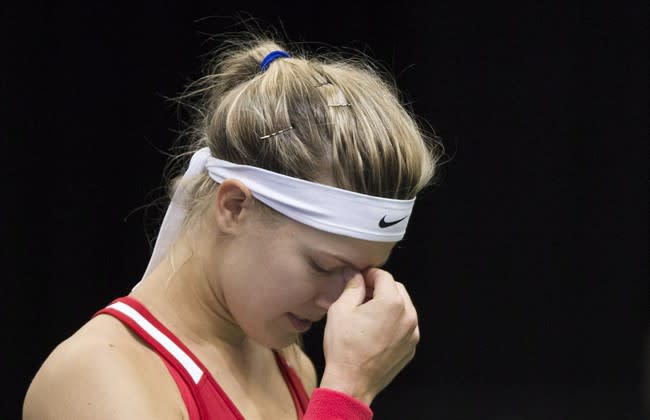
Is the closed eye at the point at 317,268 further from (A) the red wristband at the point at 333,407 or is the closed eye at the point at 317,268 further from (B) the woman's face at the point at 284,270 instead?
(A) the red wristband at the point at 333,407

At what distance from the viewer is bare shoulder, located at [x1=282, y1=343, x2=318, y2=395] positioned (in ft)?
6.90

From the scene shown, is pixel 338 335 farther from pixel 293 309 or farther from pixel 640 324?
pixel 640 324

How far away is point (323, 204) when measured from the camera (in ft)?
5.45

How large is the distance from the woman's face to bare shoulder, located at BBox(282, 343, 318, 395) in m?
0.35

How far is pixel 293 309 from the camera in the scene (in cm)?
174

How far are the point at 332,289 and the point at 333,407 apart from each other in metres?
0.23

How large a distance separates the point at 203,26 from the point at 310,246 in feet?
6.40

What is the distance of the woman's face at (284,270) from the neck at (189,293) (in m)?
0.04

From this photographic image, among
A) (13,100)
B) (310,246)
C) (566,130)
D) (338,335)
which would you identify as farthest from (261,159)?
(566,130)

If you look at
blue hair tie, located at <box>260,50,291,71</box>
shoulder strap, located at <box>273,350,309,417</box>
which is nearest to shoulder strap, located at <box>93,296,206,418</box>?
shoulder strap, located at <box>273,350,309,417</box>

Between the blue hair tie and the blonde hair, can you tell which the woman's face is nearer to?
the blonde hair

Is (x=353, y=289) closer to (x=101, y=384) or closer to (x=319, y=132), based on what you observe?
(x=319, y=132)

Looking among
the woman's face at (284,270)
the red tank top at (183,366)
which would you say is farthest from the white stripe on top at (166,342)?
the woman's face at (284,270)

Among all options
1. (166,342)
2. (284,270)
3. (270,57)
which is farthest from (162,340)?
(270,57)
